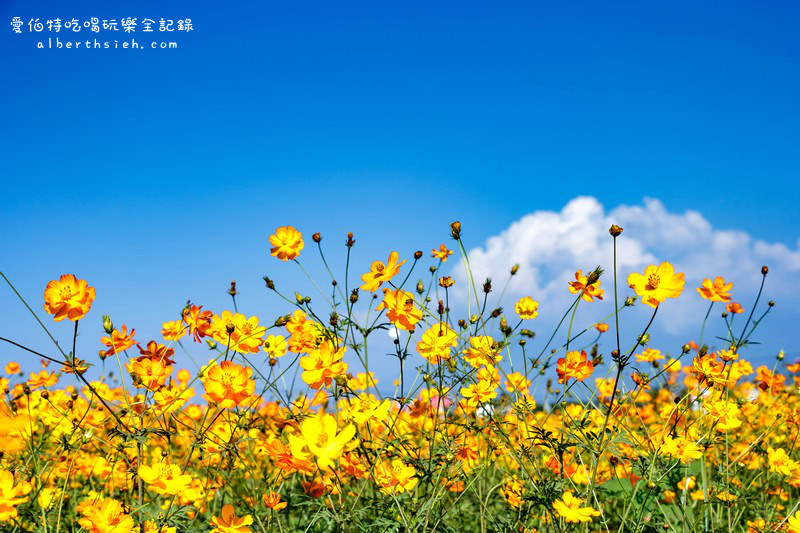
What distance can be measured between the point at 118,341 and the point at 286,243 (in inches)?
26.7

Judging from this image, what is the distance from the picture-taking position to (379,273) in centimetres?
214

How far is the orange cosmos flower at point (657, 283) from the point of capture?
5.64 ft

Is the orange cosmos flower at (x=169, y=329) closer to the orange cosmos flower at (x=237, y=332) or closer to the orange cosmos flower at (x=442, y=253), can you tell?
the orange cosmos flower at (x=237, y=332)

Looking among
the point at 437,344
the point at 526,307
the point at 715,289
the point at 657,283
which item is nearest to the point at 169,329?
the point at 437,344

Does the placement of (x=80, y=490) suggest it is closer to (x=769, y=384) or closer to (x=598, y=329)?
(x=598, y=329)

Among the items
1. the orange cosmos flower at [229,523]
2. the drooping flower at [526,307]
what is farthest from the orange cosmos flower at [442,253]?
the orange cosmos flower at [229,523]

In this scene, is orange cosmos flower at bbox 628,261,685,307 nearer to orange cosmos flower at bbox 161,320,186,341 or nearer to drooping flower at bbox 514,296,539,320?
drooping flower at bbox 514,296,539,320

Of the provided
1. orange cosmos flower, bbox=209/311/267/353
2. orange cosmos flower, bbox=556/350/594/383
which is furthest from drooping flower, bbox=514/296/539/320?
orange cosmos flower, bbox=209/311/267/353

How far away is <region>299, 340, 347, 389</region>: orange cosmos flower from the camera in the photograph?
1641 millimetres

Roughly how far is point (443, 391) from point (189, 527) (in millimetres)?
931

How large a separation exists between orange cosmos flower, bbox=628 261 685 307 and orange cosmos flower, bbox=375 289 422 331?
2.25 feet

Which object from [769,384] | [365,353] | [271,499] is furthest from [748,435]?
[271,499]

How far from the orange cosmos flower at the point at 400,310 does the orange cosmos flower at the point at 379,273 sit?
0.13m

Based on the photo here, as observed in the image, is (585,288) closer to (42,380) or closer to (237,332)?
(237,332)
